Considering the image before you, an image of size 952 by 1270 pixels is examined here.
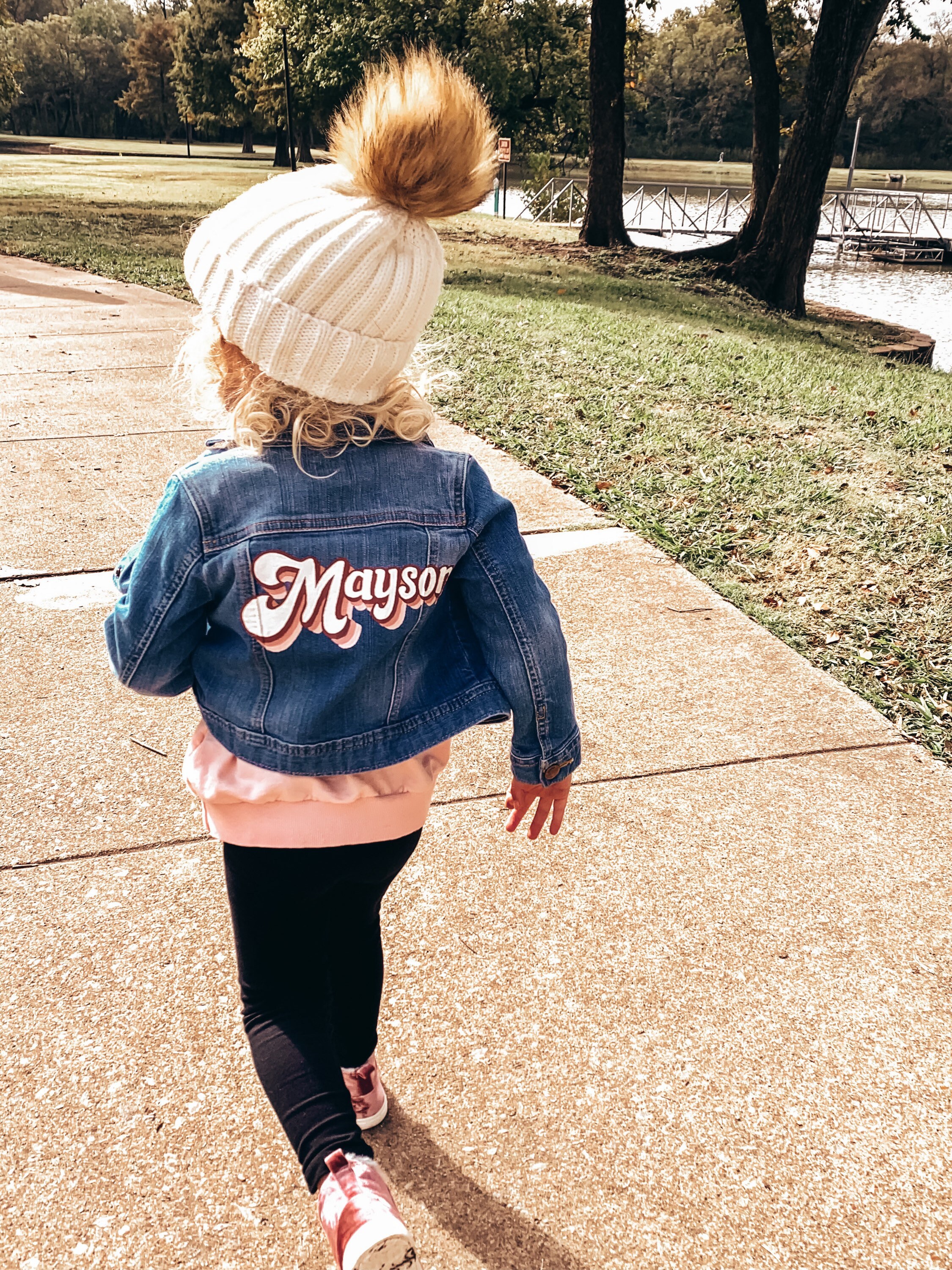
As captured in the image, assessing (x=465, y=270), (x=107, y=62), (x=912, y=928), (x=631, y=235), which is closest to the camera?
(x=912, y=928)

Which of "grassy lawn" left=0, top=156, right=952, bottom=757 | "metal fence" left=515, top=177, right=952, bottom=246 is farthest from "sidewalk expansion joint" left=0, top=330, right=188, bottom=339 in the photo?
"metal fence" left=515, top=177, right=952, bottom=246

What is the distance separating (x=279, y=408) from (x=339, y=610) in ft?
0.99

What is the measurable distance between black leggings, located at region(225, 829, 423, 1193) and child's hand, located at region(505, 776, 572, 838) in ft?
0.57

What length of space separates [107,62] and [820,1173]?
9976cm

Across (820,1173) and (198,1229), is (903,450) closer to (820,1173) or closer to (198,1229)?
(820,1173)

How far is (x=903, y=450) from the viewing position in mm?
5816

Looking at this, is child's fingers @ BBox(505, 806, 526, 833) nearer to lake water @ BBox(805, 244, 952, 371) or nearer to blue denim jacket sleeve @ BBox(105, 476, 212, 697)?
blue denim jacket sleeve @ BBox(105, 476, 212, 697)

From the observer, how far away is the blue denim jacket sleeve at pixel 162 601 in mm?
1464

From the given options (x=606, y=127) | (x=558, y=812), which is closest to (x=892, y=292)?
(x=606, y=127)

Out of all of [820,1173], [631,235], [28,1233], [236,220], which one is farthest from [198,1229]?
[631,235]

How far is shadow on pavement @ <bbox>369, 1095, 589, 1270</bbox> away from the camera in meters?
1.67

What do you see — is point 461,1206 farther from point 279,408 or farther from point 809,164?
point 809,164

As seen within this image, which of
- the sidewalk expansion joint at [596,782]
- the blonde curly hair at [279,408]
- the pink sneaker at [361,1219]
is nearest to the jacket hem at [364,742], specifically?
the blonde curly hair at [279,408]

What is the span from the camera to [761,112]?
15.7 metres
